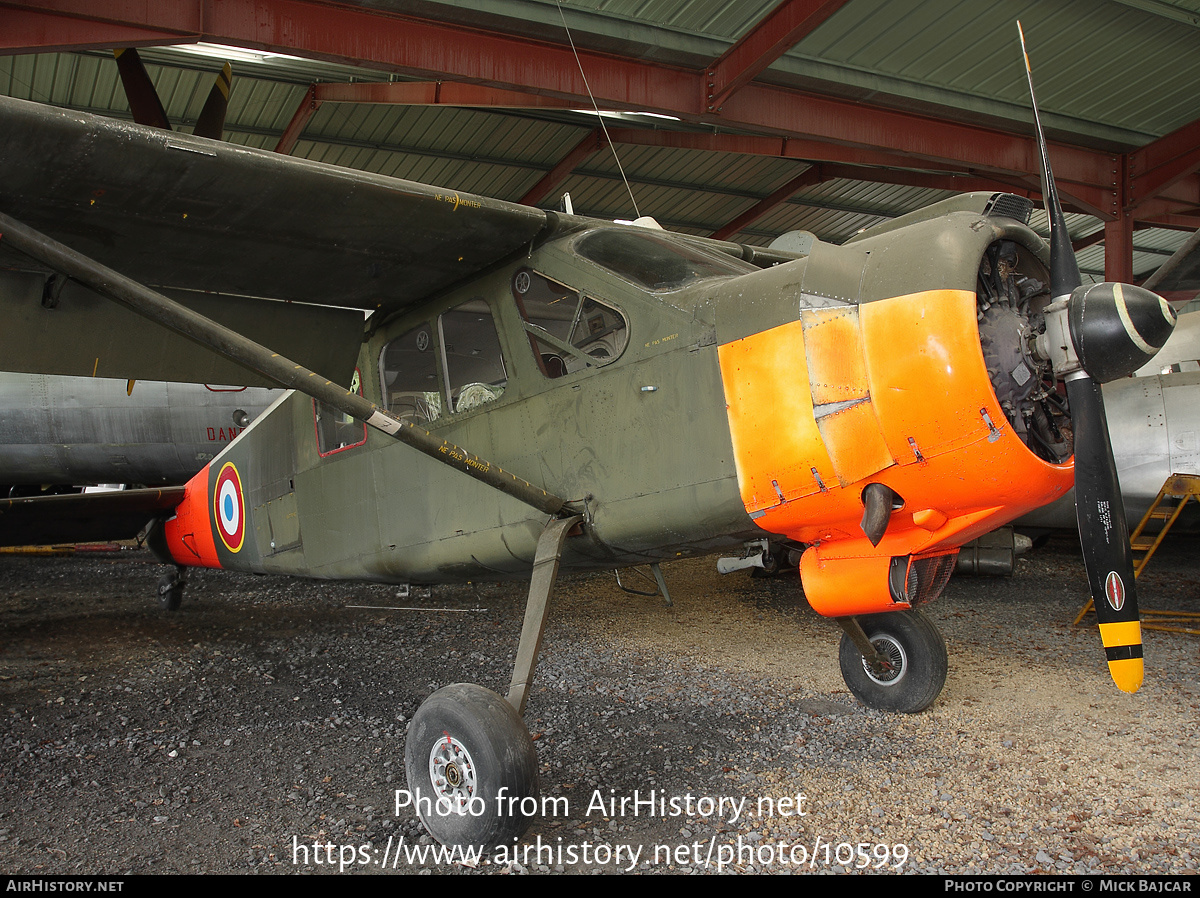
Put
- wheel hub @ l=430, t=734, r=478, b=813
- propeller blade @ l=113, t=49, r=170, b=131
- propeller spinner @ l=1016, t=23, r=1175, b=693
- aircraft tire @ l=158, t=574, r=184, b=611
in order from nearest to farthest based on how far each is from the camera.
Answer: propeller spinner @ l=1016, t=23, r=1175, b=693 → wheel hub @ l=430, t=734, r=478, b=813 → propeller blade @ l=113, t=49, r=170, b=131 → aircraft tire @ l=158, t=574, r=184, b=611

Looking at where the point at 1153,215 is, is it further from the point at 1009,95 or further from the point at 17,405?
the point at 17,405

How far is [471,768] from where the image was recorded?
2.91m

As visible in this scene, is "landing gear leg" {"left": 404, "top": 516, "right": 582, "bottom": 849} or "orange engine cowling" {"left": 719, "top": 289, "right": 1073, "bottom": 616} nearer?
"orange engine cowling" {"left": 719, "top": 289, "right": 1073, "bottom": 616}

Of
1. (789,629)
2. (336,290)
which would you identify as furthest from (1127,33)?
(336,290)

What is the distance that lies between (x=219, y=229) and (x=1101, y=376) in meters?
3.76

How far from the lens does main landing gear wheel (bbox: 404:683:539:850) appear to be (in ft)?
9.12

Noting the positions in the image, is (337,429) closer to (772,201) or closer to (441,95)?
(441,95)

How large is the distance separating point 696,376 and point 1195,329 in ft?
28.5

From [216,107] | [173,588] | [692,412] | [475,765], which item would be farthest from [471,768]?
[216,107]

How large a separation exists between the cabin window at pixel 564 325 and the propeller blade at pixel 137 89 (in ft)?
15.2

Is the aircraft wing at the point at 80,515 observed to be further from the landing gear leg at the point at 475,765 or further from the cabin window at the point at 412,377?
the landing gear leg at the point at 475,765

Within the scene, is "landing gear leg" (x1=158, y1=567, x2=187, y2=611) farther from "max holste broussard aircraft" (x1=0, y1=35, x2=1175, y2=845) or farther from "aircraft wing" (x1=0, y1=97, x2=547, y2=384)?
"aircraft wing" (x1=0, y1=97, x2=547, y2=384)

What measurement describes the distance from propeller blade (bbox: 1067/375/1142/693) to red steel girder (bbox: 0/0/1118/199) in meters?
6.73

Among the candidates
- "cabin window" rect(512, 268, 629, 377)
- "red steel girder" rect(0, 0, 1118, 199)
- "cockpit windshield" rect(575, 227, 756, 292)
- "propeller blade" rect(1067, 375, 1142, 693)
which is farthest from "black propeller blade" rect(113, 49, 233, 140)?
"propeller blade" rect(1067, 375, 1142, 693)
